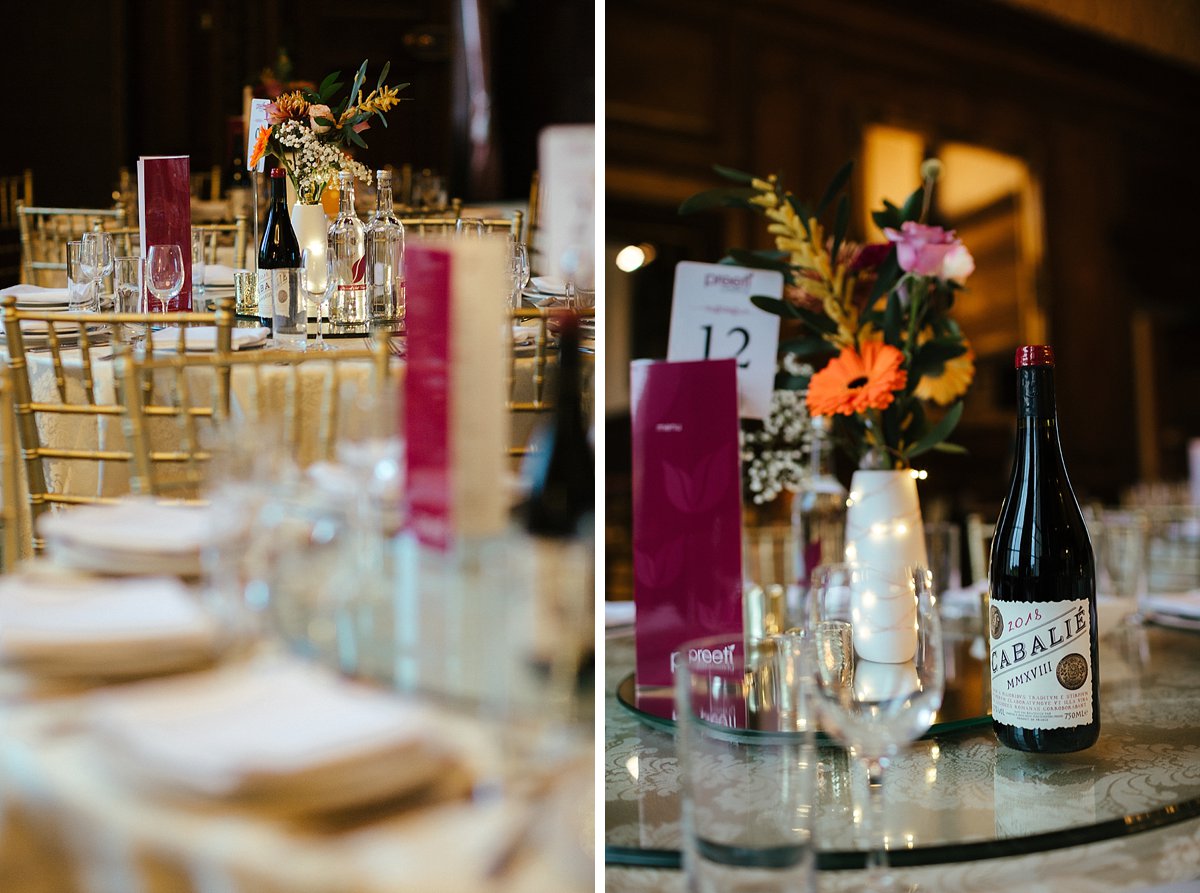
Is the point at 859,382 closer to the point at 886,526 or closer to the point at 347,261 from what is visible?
the point at 886,526

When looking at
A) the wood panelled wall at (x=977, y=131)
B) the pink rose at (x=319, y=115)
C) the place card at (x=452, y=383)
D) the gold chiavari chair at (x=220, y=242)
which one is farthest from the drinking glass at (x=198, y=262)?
the wood panelled wall at (x=977, y=131)

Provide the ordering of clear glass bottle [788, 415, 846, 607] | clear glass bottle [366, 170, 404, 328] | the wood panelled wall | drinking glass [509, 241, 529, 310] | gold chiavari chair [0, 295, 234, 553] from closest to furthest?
1. gold chiavari chair [0, 295, 234, 553]
2. drinking glass [509, 241, 529, 310]
3. clear glass bottle [366, 170, 404, 328]
4. clear glass bottle [788, 415, 846, 607]
5. the wood panelled wall

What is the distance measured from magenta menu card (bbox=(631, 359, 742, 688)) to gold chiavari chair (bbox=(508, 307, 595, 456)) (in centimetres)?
18

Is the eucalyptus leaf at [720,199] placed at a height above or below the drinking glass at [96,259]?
above

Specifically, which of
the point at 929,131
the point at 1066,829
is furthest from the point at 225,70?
the point at 929,131

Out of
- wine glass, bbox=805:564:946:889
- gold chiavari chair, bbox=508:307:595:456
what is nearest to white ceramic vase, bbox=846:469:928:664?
wine glass, bbox=805:564:946:889

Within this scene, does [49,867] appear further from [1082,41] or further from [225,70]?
[1082,41]

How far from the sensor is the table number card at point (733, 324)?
1.31 m

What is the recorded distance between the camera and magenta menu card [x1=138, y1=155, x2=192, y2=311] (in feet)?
3.40

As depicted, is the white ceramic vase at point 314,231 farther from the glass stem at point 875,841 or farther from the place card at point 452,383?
the glass stem at point 875,841

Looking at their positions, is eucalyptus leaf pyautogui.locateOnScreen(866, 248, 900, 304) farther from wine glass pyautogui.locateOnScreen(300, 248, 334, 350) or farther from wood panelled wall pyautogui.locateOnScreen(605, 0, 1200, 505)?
wood panelled wall pyautogui.locateOnScreen(605, 0, 1200, 505)

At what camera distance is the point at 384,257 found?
1264 millimetres

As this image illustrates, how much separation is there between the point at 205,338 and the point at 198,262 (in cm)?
35

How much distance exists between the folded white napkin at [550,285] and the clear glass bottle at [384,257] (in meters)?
0.16
